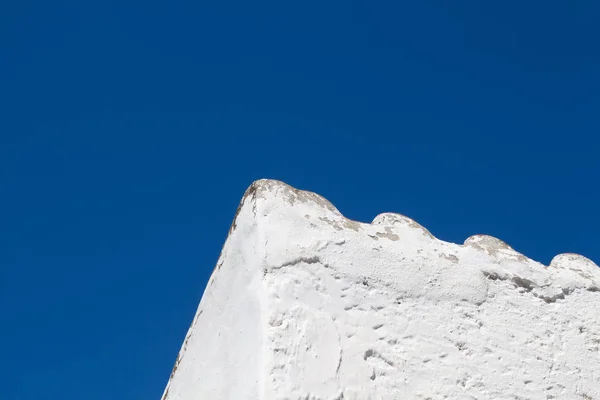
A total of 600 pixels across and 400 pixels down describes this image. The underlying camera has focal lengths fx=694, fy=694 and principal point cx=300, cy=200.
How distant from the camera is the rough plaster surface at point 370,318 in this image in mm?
3160

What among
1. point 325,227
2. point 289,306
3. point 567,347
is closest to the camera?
point 289,306

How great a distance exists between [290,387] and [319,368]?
0.18 meters

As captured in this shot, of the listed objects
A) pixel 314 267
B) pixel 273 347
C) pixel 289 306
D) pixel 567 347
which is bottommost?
pixel 273 347

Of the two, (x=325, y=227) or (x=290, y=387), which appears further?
(x=325, y=227)

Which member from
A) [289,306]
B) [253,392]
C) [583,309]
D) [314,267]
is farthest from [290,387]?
[583,309]

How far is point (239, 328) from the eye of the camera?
3320mm

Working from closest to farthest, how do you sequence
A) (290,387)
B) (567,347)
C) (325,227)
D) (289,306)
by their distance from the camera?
(290,387) < (289,306) < (325,227) < (567,347)

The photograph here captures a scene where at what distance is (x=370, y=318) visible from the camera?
341 cm

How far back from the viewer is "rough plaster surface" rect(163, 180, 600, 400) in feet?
10.4

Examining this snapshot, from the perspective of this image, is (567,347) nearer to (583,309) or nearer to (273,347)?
(583,309)

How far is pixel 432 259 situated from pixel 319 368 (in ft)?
3.38

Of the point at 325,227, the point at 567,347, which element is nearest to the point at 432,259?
the point at 325,227

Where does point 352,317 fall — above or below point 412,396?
above

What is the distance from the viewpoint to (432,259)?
379 cm
